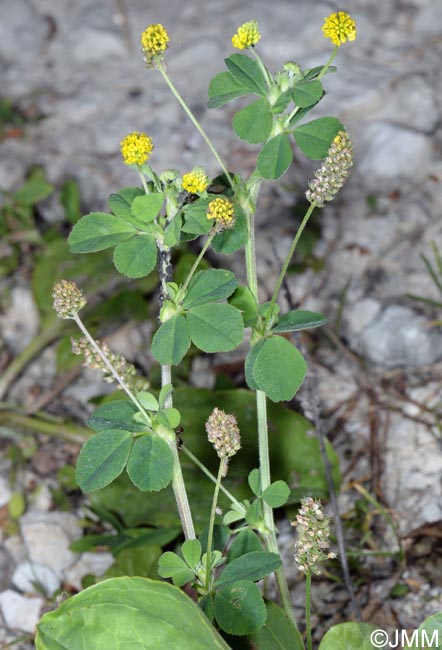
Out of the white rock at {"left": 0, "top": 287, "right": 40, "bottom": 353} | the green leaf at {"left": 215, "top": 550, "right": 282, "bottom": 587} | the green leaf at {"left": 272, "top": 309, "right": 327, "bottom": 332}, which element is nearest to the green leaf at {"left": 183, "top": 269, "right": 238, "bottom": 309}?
the green leaf at {"left": 272, "top": 309, "right": 327, "bottom": 332}

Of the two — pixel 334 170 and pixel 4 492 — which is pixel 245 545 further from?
pixel 4 492

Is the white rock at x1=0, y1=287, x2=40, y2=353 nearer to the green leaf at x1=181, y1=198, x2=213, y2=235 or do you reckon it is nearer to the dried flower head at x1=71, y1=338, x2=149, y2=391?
the dried flower head at x1=71, y1=338, x2=149, y2=391

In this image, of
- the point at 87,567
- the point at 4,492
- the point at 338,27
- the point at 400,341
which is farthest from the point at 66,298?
the point at 400,341

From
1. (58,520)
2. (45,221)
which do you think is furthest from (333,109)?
(58,520)

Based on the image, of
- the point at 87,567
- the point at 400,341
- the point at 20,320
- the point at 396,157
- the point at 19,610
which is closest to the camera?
the point at 19,610

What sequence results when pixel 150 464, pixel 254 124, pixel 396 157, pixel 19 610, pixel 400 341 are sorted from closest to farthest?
1. pixel 150 464
2. pixel 254 124
3. pixel 19 610
4. pixel 400 341
5. pixel 396 157

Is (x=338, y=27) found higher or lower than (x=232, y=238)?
higher

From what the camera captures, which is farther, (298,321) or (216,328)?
(298,321)
